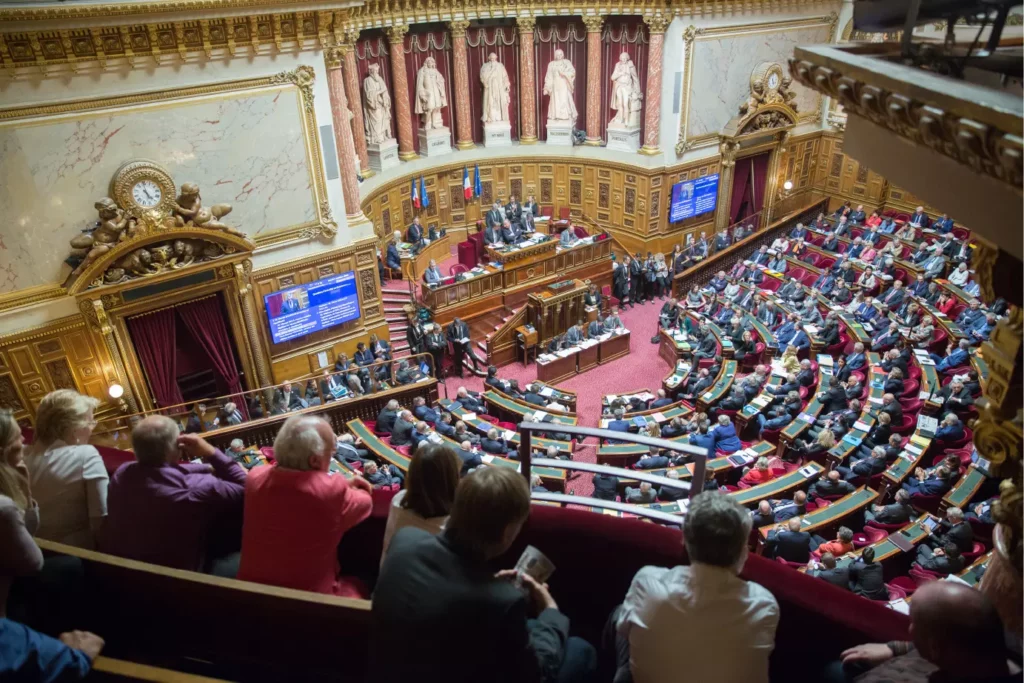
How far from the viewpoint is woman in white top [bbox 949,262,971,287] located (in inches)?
Answer: 541

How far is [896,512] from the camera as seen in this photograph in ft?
26.9

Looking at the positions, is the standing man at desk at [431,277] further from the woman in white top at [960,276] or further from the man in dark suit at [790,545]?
the woman in white top at [960,276]

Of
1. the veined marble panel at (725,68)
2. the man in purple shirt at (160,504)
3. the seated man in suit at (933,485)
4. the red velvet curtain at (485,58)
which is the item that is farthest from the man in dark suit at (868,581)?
the red velvet curtain at (485,58)

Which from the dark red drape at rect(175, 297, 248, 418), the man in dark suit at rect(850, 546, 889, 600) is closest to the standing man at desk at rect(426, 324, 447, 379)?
the dark red drape at rect(175, 297, 248, 418)

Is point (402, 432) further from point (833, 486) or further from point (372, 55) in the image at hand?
point (372, 55)

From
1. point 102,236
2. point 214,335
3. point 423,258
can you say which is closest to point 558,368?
point 423,258

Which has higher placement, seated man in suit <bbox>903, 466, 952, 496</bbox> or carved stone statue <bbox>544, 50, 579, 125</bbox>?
carved stone statue <bbox>544, 50, 579, 125</bbox>

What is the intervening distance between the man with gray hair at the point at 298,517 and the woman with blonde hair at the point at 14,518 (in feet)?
2.56

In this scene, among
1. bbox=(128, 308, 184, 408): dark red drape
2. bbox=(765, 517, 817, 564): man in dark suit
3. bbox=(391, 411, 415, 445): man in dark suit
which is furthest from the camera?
bbox=(128, 308, 184, 408): dark red drape

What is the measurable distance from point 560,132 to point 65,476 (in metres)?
17.2

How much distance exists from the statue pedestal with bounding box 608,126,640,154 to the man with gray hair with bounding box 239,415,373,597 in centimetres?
1648

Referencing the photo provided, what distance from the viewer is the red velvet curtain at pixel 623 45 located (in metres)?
17.3

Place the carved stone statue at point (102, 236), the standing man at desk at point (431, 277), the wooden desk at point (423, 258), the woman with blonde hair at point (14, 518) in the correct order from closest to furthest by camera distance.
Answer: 1. the woman with blonde hair at point (14, 518)
2. the carved stone statue at point (102, 236)
3. the standing man at desk at point (431, 277)
4. the wooden desk at point (423, 258)

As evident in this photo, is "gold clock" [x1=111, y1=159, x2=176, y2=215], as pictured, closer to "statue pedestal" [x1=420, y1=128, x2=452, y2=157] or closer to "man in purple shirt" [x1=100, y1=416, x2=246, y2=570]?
"statue pedestal" [x1=420, y1=128, x2=452, y2=157]
